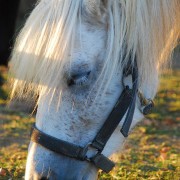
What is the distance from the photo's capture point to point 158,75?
2.78 meters

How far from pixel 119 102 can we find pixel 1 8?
5.73 meters

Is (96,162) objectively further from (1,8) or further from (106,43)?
(1,8)

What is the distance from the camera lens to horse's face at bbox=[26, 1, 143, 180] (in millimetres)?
2414

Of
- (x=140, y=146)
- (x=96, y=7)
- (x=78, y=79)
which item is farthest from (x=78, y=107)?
(x=140, y=146)

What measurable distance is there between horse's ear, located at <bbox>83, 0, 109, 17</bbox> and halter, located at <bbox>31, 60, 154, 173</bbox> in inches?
12.3

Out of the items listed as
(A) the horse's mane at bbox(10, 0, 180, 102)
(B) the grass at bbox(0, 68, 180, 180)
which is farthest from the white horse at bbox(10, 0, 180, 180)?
(B) the grass at bbox(0, 68, 180, 180)

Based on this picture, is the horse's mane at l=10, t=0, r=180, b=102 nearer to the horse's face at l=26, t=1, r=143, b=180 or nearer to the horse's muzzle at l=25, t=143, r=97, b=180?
the horse's face at l=26, t=1, r=143, b=180

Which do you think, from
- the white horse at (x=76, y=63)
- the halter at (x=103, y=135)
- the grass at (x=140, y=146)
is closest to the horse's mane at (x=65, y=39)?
the white horse at (x=76, y=63)

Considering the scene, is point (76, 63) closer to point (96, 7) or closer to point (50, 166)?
point (96, 7)

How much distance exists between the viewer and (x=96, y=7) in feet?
7.84

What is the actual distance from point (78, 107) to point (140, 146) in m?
2.12

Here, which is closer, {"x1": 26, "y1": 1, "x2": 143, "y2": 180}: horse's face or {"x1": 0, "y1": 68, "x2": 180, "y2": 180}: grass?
{"x1": 26, "y1": 1, "x2": 143, "y2": 180}: horse's face

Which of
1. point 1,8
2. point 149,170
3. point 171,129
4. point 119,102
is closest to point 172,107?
point 171,129

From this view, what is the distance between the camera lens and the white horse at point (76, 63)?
240 centimetres
